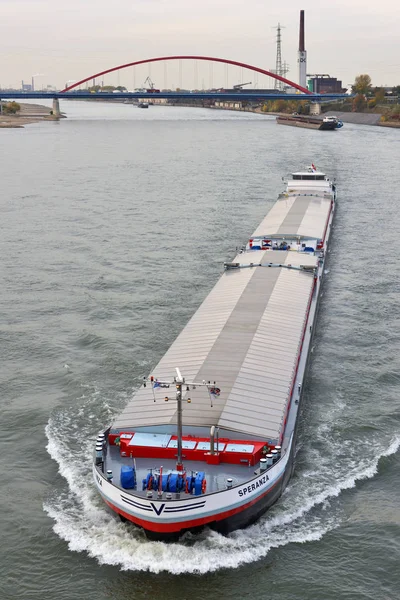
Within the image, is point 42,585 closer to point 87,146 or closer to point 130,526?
point 130,526

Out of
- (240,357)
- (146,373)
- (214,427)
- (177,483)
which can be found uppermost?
(240,357)

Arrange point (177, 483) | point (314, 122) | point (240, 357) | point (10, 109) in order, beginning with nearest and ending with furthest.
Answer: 1. point (177, 483)
2. point (240, 357)
3. point (314, 122)
4. point (10, 109)

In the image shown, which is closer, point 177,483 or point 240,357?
point 177,483

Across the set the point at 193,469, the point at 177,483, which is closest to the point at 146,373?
the point at 193,469

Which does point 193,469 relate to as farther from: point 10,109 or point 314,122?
point 10,109

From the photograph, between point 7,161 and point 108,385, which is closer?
point 108,385

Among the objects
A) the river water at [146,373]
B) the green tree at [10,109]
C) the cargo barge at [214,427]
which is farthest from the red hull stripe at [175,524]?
the green tree at [10,109]

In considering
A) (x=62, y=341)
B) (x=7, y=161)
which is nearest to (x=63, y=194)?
(x=7, y=161)

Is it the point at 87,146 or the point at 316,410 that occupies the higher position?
the point at 87,146
